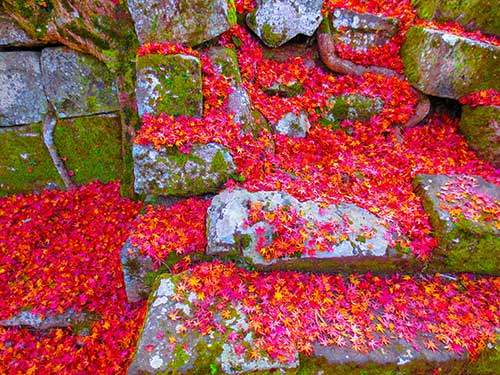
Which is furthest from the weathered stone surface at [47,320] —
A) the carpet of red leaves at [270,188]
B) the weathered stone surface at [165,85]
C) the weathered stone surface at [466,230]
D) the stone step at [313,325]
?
the weathered stone surface at [466,230]

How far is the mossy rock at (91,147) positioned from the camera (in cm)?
638

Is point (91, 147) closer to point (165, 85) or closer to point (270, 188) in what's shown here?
point (165, 85)

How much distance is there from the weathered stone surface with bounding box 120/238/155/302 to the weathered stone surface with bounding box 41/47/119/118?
139 inches

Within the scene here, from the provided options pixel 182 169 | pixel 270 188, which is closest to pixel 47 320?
pixel 182 169

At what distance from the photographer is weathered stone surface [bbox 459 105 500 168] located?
17.8ft

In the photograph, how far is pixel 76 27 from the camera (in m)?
5.21

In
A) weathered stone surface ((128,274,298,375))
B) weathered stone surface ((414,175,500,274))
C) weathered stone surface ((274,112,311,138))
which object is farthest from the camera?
weathered stone surface ((274,112,311,138))

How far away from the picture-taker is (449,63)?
18.4ft

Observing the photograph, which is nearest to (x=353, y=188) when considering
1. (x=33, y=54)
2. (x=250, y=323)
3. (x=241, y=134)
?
(x=241, y=134)

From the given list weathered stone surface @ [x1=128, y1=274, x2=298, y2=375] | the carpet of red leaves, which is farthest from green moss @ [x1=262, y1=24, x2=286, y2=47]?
weathered stone surface @ [x1=128, y1=274, x2=298, y2=375]

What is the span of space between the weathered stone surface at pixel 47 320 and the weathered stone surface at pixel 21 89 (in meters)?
4.01

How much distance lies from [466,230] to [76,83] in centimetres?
741

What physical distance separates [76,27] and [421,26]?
21.8ft

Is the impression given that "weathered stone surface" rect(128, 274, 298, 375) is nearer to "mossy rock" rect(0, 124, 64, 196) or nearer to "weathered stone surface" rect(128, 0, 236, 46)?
"weathered stone surface" rect(128, 0, 236, 46)
